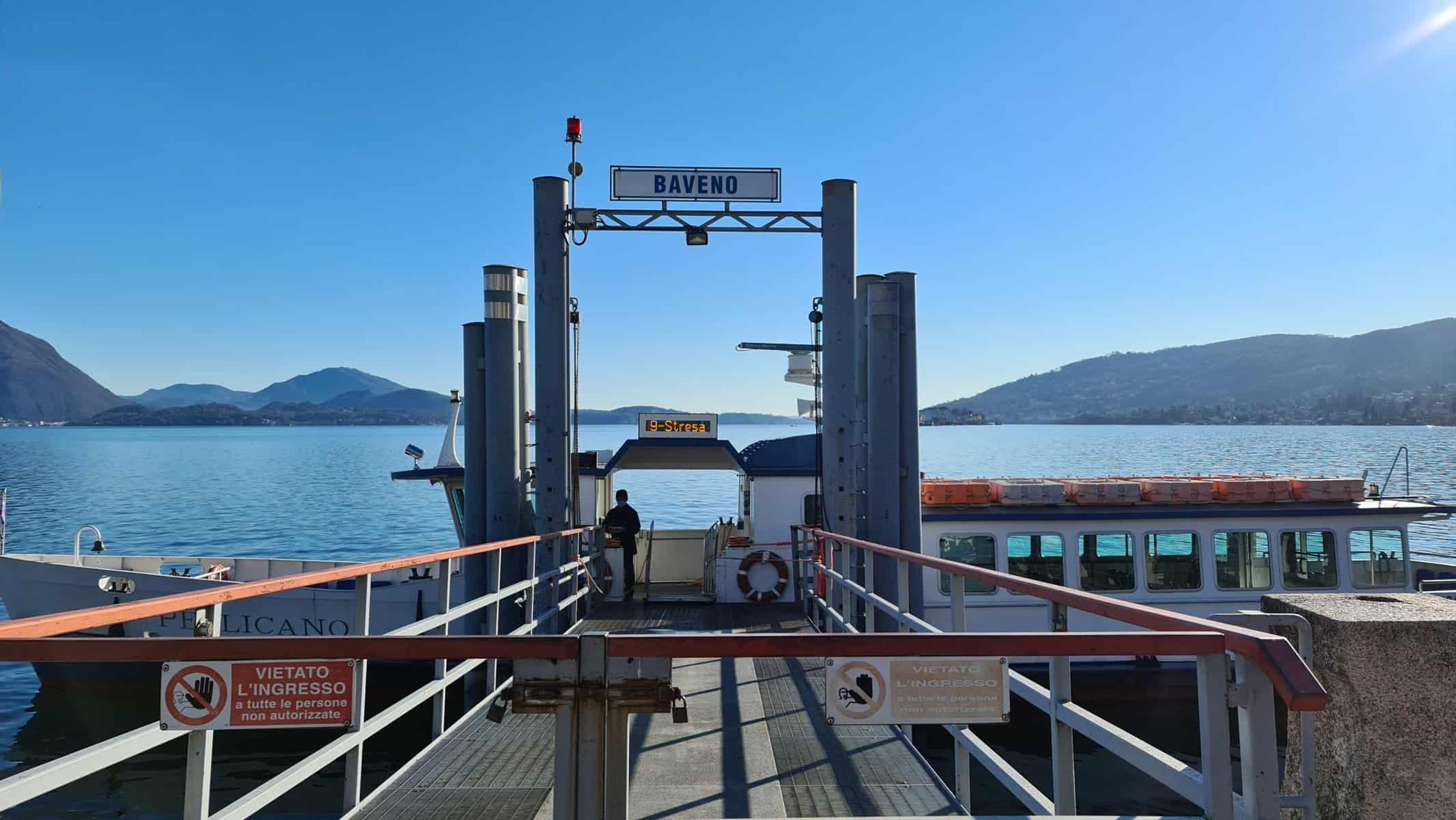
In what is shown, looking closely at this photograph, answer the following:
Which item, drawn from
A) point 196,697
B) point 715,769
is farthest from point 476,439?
point 196,697

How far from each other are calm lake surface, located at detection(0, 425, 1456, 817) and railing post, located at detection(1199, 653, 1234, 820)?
7.16m

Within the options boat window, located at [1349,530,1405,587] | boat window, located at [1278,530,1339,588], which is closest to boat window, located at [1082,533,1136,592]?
boat window, located at [1278,530,1339,588]

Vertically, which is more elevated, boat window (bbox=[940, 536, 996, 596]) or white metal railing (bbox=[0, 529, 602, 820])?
white metal railing (bbox=[0, 529, 602, 820])

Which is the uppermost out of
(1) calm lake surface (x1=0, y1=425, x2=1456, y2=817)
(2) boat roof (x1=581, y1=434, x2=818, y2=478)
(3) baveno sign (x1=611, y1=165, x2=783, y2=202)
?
(3) baveno sign (x1=611, y1=165, x2=783, y2=202)

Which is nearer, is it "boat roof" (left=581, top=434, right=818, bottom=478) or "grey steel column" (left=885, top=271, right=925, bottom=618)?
"grey steel column" (left=885, top=271, right=925, bottom=618)

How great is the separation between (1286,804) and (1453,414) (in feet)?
607

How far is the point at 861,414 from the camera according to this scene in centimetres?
1143

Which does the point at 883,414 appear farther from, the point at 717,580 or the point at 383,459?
the point at 383,459

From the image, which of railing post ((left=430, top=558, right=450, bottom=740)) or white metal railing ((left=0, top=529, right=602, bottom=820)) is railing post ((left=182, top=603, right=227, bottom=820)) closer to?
white metal railing ((left=0, top=529, right=602, bottom=820))

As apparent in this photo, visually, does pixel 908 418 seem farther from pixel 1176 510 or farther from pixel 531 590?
pixel 1176 510

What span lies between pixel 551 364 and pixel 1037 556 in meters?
9.32

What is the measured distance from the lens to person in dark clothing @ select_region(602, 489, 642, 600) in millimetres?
13867

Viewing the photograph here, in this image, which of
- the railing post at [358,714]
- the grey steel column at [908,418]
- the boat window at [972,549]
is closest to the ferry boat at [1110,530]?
the boat window at [972,549]

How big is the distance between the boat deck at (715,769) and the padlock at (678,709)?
1.23 meters
